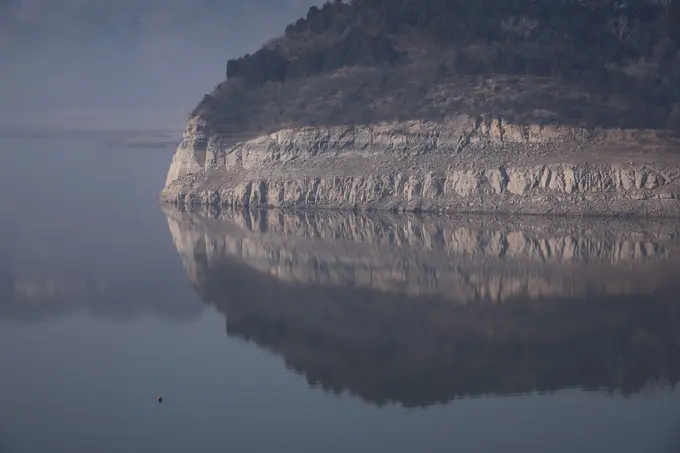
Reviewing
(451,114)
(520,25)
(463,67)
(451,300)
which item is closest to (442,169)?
(451,114)

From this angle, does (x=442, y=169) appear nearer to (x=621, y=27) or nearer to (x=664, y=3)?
(x=621, y=27)

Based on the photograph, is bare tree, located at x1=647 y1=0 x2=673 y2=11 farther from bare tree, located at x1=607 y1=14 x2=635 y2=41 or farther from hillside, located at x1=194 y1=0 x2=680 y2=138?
bare tree, located at x1=607 y1=14 x2=635 y2=41

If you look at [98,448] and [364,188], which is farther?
[364,188]

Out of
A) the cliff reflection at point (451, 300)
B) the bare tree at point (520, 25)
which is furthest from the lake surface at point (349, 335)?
the bare tree at point (520, 25)

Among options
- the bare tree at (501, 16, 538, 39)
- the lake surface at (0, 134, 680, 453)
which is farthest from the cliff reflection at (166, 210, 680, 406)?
the bare tree at (501, 16, 538, 39)

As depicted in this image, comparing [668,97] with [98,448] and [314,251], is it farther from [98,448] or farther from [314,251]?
[98,448]

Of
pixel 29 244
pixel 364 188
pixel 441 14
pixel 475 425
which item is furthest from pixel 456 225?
pixel 475 425

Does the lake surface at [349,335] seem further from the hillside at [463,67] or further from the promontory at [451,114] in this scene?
the hillside at [463,67]
